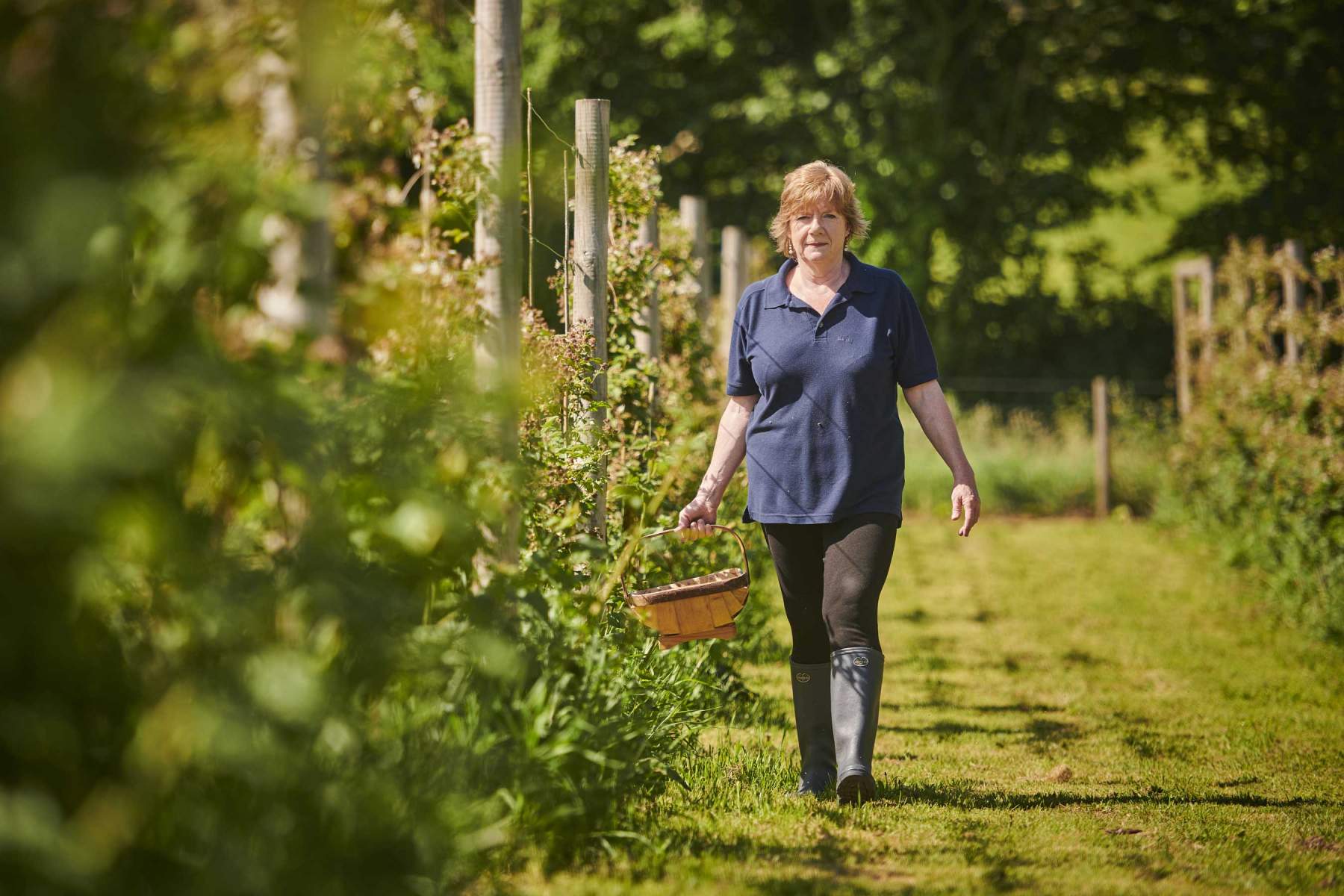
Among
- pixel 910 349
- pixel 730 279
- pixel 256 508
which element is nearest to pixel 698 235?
pixel 730 279

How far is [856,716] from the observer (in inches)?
155

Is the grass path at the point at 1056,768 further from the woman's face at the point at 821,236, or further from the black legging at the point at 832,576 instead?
the woman's face at the point at 821,236

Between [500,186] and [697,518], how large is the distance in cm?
127

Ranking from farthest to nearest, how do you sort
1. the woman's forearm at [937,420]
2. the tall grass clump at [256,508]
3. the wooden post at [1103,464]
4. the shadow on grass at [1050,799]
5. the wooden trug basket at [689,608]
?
the wooden post at [1103,464]
the shadow on grass at [1050,799]
the woman's forearm at [937,420]
the wooden trug basket at [689,608]
the tall grass clump at [256,508]

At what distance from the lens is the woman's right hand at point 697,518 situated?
4117mm

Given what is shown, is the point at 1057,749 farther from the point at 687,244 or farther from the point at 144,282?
the point at 144,282

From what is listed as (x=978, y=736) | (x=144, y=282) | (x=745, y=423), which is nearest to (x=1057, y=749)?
(x=978, y=736)

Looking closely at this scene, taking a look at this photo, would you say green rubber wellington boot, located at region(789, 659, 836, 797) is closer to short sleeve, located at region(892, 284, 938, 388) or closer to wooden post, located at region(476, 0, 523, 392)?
short sleeve, located at region(892, 284, 938, 388)

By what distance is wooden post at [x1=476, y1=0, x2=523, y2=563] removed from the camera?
3.36m

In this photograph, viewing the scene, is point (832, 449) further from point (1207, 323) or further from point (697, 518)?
point (1207, 323)

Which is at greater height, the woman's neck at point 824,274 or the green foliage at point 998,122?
the green foliage at point 998,122

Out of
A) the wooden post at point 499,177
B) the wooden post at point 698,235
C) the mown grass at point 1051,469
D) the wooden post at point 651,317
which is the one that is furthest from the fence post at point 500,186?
the mown grass at point 1051,469

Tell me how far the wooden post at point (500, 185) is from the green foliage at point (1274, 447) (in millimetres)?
5624

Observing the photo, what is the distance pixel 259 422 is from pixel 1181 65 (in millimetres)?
19558
